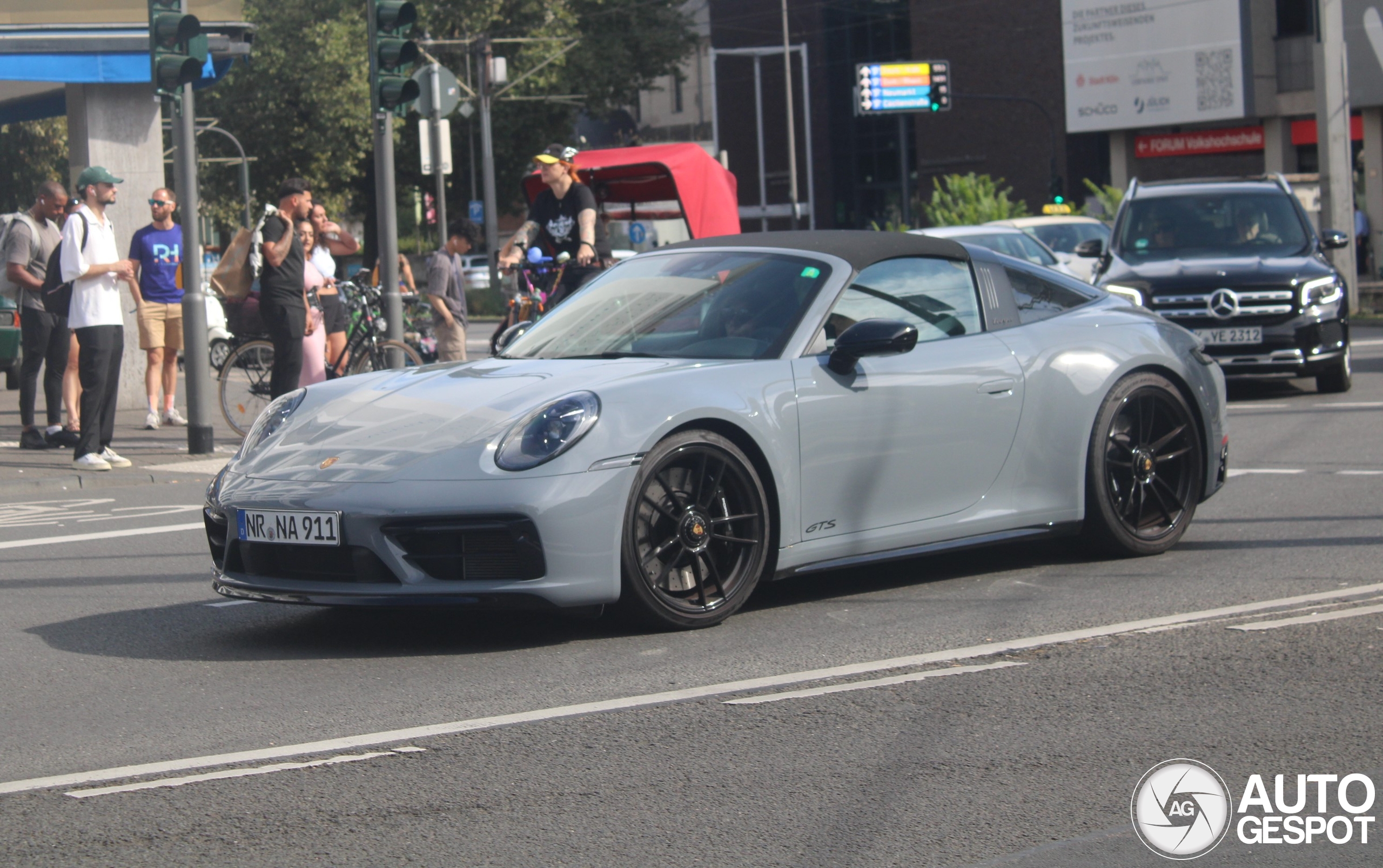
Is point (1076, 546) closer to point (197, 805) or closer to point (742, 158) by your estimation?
point (197, 805)

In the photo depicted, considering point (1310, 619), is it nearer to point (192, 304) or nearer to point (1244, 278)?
point (192, 304)

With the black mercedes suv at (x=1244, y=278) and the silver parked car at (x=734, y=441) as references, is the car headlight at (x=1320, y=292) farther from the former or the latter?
the silver parked car at (x=734, y=441)

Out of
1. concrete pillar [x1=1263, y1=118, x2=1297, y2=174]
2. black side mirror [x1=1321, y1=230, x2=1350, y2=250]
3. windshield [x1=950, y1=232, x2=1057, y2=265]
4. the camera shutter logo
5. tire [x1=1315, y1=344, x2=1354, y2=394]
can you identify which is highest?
concrete pillar [x1=1263, y1=118, x2=1297, y2=174]

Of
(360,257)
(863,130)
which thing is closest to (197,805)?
(863,130)

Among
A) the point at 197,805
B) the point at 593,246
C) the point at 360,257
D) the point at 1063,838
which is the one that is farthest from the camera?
the point at 360,257

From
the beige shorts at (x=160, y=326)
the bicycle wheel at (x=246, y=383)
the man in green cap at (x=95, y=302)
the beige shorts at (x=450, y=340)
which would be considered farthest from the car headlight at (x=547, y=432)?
the beige shorts at (x=160, y=326)

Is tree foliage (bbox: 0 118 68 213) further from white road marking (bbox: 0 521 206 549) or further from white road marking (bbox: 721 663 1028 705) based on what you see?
white road marking (bbox: 721 663 1028 705)

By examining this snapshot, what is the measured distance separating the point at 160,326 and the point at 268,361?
1.43m

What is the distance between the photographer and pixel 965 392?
657 cm

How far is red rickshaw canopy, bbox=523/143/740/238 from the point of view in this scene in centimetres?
1823

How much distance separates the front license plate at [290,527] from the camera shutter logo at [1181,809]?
2661mm

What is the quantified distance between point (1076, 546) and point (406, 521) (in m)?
3.22

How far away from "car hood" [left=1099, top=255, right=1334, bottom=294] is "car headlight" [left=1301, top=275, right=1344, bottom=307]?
0.06m

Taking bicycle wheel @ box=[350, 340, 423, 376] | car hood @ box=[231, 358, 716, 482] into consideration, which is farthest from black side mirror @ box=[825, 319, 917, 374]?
bicycle wheel @ box=[350, 340, 423, 376]
